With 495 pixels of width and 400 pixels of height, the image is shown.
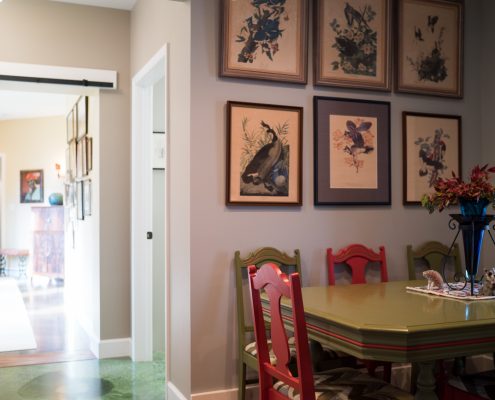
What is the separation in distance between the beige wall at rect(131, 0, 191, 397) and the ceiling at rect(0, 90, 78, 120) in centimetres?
394

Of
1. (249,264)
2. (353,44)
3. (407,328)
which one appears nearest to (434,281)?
(407,328)

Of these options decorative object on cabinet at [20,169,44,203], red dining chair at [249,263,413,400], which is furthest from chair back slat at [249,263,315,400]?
decorative object on cabinet at [20,169,44,203]

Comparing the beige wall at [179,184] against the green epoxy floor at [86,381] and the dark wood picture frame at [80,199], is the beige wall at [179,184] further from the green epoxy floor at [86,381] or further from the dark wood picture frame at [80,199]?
the dark wood picture frame at [80,199]

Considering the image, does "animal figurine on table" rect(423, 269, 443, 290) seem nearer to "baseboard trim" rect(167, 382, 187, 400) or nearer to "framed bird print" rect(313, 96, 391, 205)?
"framed bird print" rect(313, 96, 391, 205)

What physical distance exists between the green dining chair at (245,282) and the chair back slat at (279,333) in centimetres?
64

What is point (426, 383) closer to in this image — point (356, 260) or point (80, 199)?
point (356, 260)

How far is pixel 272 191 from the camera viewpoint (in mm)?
3209

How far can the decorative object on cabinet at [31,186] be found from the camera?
33.2 feet

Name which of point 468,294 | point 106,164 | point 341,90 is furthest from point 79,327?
point 468,294

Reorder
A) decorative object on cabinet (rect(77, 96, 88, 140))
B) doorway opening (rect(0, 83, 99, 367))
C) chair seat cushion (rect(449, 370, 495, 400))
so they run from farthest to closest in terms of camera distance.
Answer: doorway opening (rect(0, 83, 99, 367)), decorative object on cabinet (rect(77, 96, 88, 140)), chair seat cushion (rect(449, 370, 495, 400))

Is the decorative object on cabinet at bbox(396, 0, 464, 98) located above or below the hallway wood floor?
above

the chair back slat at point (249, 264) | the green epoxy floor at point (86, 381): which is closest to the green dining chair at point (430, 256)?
the chair back slat at point (249, 264)

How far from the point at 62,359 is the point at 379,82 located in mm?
3150

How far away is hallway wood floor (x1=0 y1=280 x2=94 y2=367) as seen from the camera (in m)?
4.46
